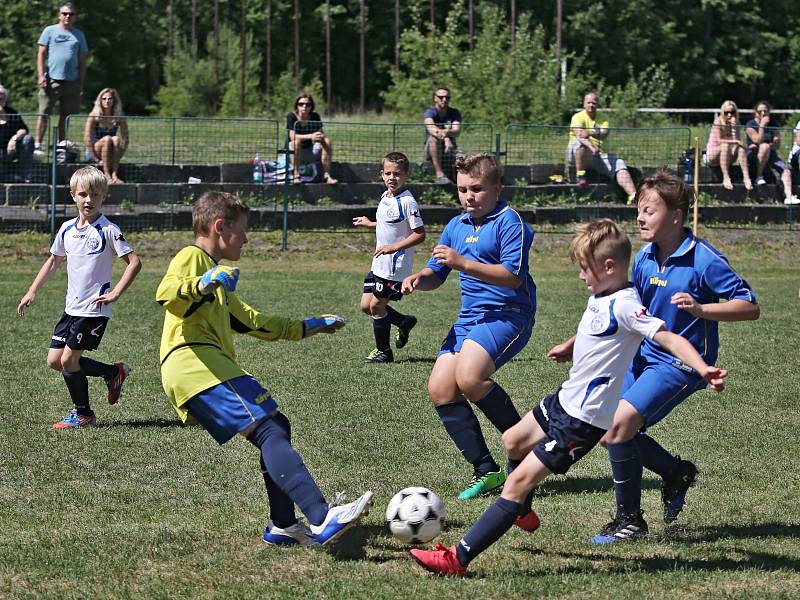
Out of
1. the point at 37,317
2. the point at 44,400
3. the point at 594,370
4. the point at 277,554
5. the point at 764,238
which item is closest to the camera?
the point at 594,370

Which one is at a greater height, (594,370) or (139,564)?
(594,370)

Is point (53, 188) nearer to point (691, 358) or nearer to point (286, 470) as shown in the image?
point (286, 470)

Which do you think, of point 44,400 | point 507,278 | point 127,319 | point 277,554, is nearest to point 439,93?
point 127,319

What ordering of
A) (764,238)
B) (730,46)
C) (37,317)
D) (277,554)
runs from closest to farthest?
(277,554)
(37,317)
(764,238)
(730,46)

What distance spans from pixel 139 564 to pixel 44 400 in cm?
380

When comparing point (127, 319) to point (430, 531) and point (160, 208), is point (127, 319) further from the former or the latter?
point (430, 531)

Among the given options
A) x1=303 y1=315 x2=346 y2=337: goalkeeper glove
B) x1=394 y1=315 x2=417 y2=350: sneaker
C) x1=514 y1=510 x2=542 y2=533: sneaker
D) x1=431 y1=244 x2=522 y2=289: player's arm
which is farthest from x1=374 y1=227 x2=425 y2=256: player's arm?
x1=514 y1=510 x2=542 y2=533: sneaker

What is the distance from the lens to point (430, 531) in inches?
209

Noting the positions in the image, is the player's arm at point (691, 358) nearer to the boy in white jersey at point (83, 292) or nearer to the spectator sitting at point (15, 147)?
the boy in white jersey at point (83, 292)

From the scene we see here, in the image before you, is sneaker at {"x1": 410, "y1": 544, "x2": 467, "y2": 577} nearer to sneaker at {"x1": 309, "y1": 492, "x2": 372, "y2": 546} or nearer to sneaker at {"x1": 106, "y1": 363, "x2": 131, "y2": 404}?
sneaker at {"x1": 309, "y1": 492, "x2": 372, "y2": 546}

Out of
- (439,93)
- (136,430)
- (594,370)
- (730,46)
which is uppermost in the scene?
(730,46)

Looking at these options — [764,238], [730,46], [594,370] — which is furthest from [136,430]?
[730,46]

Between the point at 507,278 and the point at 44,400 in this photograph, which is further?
the point at 44,400

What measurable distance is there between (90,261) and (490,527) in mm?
4159
